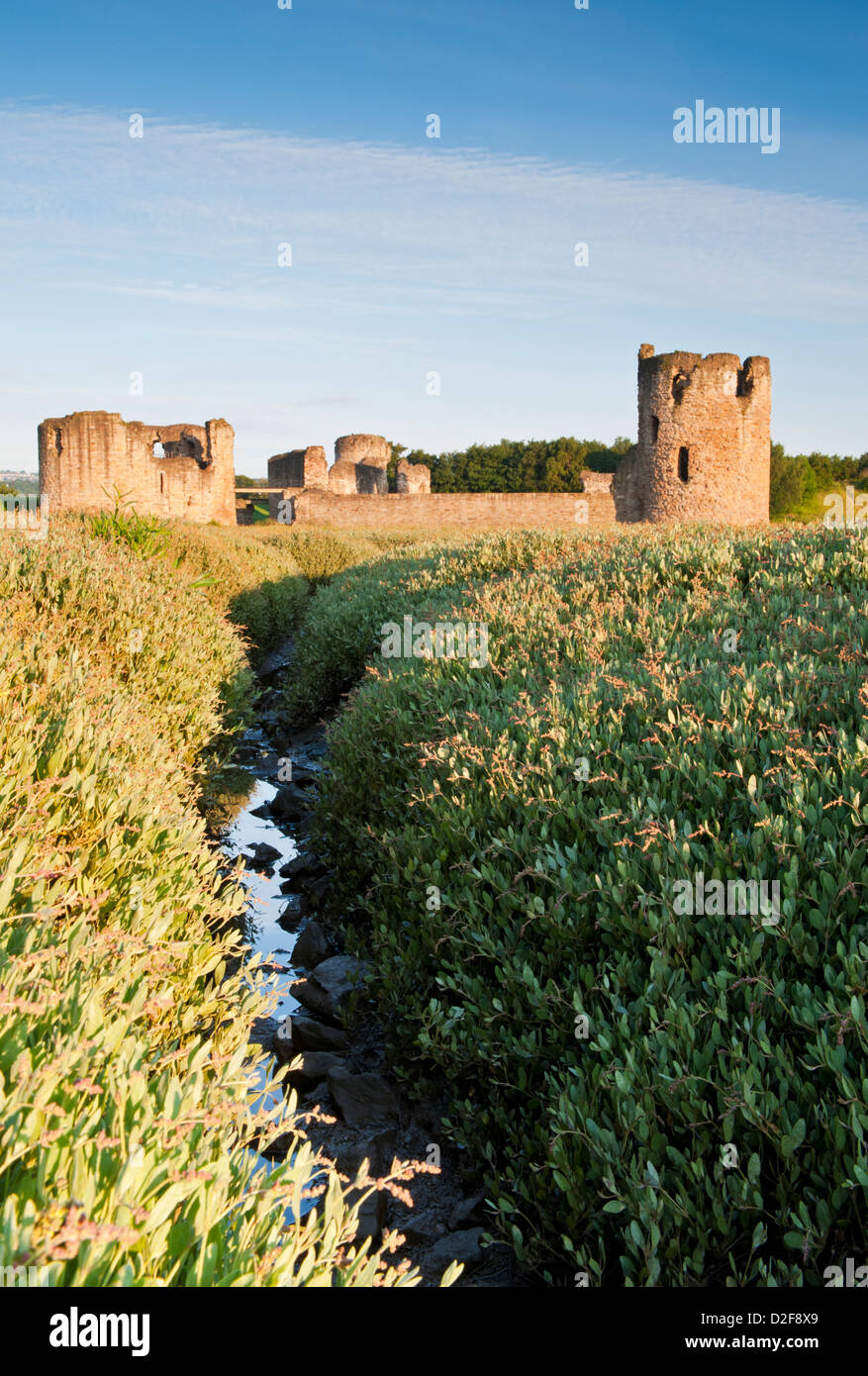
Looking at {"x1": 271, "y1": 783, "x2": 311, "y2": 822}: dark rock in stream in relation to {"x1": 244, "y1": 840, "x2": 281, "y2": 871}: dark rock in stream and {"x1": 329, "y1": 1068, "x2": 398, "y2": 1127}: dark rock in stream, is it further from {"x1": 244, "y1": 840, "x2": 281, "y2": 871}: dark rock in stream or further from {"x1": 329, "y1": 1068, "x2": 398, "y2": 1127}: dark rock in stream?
{"x1": 329, "y1": 1068, "x2": 398, "y2": 1127}: dark rock in stream

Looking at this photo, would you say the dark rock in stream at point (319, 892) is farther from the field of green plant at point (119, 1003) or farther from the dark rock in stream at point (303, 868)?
the field of green plant at point (119, 1003)

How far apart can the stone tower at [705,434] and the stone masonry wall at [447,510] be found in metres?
4.92

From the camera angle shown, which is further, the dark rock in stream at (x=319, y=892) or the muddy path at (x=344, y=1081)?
the dark rock in stream at (x=319, y=892)

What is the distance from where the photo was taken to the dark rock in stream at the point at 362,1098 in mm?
4195

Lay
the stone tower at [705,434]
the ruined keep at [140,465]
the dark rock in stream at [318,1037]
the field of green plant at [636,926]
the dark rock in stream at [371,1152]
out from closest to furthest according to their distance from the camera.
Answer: the field of green plant at [636,926], the dark rock in stream at [371,1152], the dark rock in stream at [318,1037], the stone tower at [705,434], the ruined keep at [140,465]

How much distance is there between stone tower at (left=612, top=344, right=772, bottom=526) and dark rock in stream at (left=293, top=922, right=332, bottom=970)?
29.0 meters

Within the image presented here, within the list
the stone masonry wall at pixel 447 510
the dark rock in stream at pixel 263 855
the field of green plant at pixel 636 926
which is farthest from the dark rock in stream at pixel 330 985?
the stone masonry wall at pixel 447 510

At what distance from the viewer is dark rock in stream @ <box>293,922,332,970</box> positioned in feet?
A: 19.2

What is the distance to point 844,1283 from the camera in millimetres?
2285

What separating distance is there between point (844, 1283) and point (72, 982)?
223 centimetres

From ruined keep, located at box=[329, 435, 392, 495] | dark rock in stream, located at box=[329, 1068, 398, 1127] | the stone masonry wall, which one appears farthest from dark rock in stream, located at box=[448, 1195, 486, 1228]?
ruined keep, located at box=[329, 435, 392, 495]

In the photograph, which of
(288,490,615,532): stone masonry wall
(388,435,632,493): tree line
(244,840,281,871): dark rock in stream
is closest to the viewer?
(244,840,281,871): dark rock in stream

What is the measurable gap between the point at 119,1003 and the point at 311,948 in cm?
358
